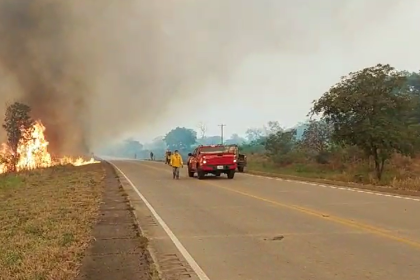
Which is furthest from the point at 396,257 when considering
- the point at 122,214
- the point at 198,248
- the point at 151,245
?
the point at 122,214

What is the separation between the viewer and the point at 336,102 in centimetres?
2641

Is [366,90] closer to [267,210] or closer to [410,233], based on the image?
[267,210]

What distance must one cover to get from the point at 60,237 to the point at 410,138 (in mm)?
21739

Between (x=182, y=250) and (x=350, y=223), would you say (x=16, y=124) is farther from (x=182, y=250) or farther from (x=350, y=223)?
(x=182, y=250)

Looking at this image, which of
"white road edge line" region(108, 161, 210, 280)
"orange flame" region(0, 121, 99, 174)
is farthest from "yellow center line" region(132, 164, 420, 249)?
"orange flame" region(0, 121, 99, 174)

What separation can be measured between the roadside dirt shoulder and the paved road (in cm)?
74

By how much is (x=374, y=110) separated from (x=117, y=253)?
2137 cm

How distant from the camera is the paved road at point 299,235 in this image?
20.4ft

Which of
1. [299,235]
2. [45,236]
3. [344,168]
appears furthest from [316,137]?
[45,236]

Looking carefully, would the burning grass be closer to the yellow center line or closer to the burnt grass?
the burnt grass

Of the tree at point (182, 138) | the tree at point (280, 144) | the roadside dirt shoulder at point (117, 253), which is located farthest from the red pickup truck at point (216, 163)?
the tree at point (182, 138)

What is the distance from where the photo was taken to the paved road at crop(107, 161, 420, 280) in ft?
20.4

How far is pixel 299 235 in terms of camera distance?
343 inches

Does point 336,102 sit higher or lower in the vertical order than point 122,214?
higher
